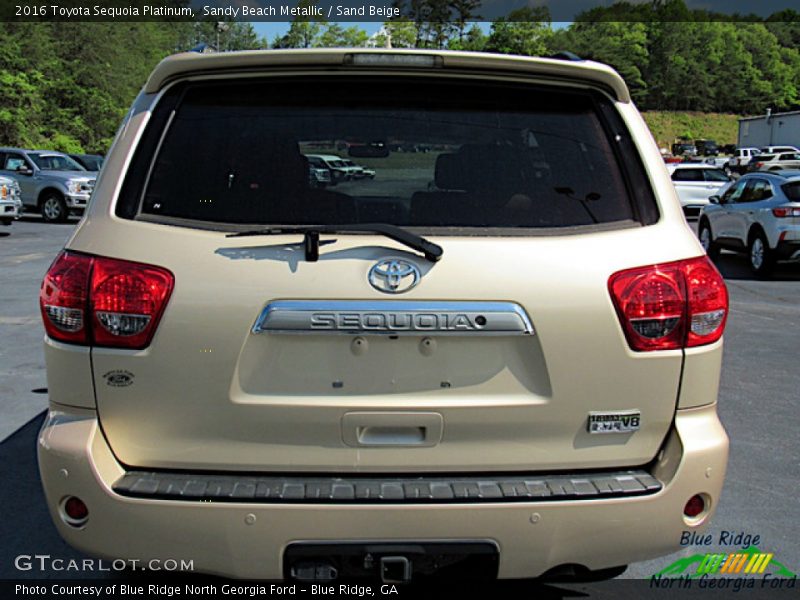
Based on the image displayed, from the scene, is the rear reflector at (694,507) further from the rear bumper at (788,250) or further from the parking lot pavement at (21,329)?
the rear bumper at (788,250)

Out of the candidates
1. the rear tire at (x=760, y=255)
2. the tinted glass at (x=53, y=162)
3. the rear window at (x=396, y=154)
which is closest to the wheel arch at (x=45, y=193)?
the tinted glass at (x=53, y=162)

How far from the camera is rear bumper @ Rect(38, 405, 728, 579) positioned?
2406 millimetres

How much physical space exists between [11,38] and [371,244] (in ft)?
135

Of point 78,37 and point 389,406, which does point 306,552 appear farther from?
point 78,37

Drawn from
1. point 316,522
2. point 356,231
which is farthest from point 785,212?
point 316,522

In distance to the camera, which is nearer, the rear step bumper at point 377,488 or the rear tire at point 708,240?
the rear step bumper at point 377,488

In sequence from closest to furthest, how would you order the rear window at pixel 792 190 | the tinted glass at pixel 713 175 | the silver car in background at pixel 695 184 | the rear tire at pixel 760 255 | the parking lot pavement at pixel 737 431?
the parking lot pavement at pixel 737 431, the rear window at pixel 792 190, the rear tire at pixel 760 255, the silver car in background at pixel 695 184, the tinted glass at pixel 713 175

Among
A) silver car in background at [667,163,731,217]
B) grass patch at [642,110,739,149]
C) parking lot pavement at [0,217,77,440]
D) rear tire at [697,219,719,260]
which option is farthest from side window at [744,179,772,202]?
grass patch at [642,110,739,149]

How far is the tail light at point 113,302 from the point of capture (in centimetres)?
247

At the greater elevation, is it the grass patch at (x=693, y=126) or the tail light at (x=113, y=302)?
the tail light at (x=113, y=302)

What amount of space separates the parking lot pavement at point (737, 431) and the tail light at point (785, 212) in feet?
6.84

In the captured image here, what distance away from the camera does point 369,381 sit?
248 cm

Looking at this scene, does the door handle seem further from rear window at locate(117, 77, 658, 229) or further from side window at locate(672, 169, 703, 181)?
side window at locate(672, 169, 703, 181)

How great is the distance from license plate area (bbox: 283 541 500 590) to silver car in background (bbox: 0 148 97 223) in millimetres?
20326
